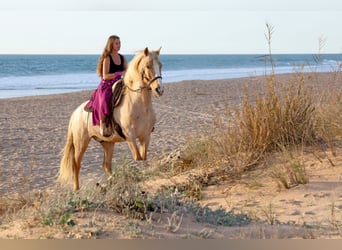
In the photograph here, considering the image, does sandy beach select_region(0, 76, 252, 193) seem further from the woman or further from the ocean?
the ocean

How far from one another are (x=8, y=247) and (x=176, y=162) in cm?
559

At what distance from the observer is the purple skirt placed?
299 inches

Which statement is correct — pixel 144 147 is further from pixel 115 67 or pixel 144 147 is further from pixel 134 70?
pixel 115 67

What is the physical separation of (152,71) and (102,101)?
Answer: 1006mm

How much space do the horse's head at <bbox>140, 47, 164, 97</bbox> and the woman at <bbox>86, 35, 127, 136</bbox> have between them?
0.70 m

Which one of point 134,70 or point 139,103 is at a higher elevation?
point 134,70

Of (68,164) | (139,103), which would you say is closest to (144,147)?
(139,103)

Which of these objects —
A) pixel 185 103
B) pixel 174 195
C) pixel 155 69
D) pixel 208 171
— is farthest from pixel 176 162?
pixel 185 103

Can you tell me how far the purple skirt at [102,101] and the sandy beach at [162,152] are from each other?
1223mm

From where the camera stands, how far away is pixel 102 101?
25.1 ft

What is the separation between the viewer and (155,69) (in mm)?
6949

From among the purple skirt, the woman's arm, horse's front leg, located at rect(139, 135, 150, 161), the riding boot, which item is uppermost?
the woman's arm

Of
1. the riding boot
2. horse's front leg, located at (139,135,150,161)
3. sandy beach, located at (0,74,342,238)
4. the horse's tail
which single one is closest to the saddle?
the riding boot

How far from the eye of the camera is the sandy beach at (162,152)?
6.91 meters
